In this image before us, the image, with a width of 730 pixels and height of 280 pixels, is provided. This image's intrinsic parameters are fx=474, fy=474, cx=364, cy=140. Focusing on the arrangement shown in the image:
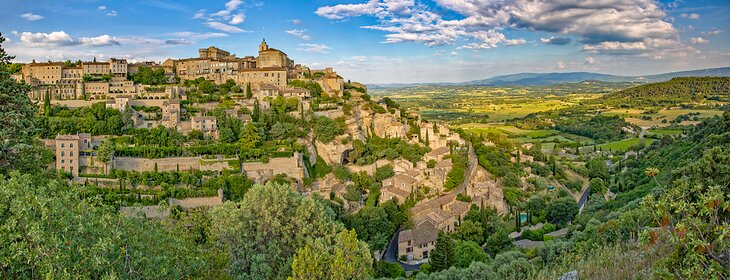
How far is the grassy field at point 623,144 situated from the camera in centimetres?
5879

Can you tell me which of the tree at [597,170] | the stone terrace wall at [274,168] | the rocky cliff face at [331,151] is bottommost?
the tree at [597,170]

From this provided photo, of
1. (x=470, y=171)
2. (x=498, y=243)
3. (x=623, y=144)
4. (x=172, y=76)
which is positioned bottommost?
(x=498, y=243)

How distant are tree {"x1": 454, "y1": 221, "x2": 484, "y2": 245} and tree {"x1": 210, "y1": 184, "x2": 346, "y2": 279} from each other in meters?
12.8

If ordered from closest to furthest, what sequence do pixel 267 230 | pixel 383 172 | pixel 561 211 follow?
1. pixel 267 230
2. pixel 561 211
3. pixel 383 172

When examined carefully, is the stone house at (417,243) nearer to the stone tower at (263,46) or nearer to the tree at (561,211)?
the tree at (561,211)

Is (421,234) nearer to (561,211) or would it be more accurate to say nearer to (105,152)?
(561,211)

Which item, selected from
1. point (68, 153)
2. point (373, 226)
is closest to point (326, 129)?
point (373, 226)

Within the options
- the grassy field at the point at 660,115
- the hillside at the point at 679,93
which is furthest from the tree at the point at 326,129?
the hillside at the point at 679,93

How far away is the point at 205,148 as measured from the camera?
32.0 meters

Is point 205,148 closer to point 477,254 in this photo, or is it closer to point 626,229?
point 477,254

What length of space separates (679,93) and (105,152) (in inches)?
4025

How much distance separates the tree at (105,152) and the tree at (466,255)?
21.8 m

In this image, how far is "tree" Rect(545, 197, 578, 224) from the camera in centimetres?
3169

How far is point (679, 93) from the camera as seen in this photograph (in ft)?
309
